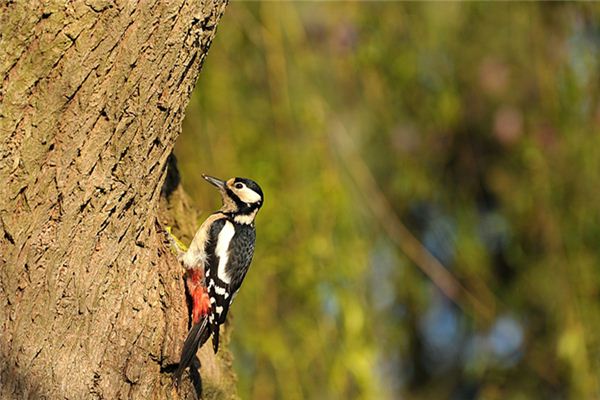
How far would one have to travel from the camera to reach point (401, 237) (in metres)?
5.49

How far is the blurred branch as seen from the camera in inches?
204

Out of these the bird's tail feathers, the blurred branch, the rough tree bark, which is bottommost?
the blurred branch

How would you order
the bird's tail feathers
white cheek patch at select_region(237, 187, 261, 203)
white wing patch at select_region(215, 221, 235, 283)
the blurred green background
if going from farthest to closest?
the blurred green background, white cheek patch at select_region(237, 187, 261, 203), white wing patch at select_region(215, 221, 235, 283), the bird's tail feathers

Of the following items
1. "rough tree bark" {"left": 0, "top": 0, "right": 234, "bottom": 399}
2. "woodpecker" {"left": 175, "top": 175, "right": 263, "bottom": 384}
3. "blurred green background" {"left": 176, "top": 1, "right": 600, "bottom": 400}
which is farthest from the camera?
"blurred green background" {"left": 176, "top": 1, "right": 600, "bottom": 400}

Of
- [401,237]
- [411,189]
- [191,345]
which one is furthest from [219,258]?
[411,189]

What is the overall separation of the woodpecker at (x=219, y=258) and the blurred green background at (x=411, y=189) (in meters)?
0.34

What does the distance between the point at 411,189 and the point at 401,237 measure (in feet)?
2.91

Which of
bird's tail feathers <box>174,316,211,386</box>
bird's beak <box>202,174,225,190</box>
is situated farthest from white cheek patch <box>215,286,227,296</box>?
bird's beak <box>202,174,225,190</box>

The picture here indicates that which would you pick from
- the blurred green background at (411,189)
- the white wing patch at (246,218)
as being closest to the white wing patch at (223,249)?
the white wing patch at (246,218)

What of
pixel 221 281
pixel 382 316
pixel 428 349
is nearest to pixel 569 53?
pixel 382 316

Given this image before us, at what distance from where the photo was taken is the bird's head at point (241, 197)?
14.7 ft

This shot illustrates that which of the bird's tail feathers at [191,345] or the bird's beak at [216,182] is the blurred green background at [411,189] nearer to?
the bird's beak at [216,182]

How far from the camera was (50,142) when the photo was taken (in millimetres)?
2857

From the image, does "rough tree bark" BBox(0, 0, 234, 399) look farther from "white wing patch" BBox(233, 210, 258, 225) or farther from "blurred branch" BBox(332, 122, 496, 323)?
"blurred branch" BBox(332, 122, 496, 323)
